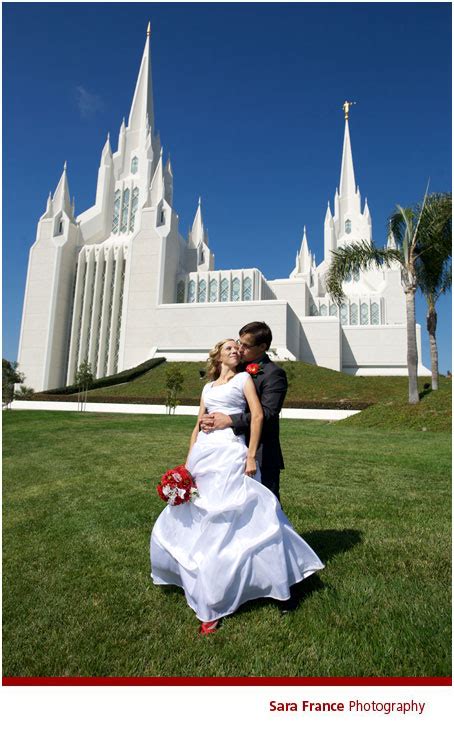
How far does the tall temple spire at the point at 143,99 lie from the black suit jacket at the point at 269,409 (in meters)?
64.7

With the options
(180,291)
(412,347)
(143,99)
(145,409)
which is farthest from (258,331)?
(143,99)

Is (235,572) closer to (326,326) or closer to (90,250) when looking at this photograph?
(326,326)

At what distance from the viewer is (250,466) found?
2.86 meters

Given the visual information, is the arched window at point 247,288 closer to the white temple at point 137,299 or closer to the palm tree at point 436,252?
the white temple at point 137,299

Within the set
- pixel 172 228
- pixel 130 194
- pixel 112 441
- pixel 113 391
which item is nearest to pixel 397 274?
pixel 172 228

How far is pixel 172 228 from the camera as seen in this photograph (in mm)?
50750

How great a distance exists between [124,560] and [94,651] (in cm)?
135

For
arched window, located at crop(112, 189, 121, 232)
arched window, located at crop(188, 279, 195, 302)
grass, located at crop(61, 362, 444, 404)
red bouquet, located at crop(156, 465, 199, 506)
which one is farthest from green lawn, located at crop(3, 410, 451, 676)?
A: arched window, located at crop(112, 189, 121, 232)

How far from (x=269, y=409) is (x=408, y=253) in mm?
16655

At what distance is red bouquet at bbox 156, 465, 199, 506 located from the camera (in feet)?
9.37

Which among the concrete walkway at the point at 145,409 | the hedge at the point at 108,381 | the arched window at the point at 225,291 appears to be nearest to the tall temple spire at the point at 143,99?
the arched window at the point at 225,291

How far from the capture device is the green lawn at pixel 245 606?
7.31 feet

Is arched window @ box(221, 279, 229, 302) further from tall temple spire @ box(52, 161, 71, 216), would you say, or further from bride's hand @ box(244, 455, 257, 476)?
bride's hand @ box(244, 455, 257, 476)

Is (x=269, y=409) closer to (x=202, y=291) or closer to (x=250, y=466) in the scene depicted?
(x=250, y=466)
